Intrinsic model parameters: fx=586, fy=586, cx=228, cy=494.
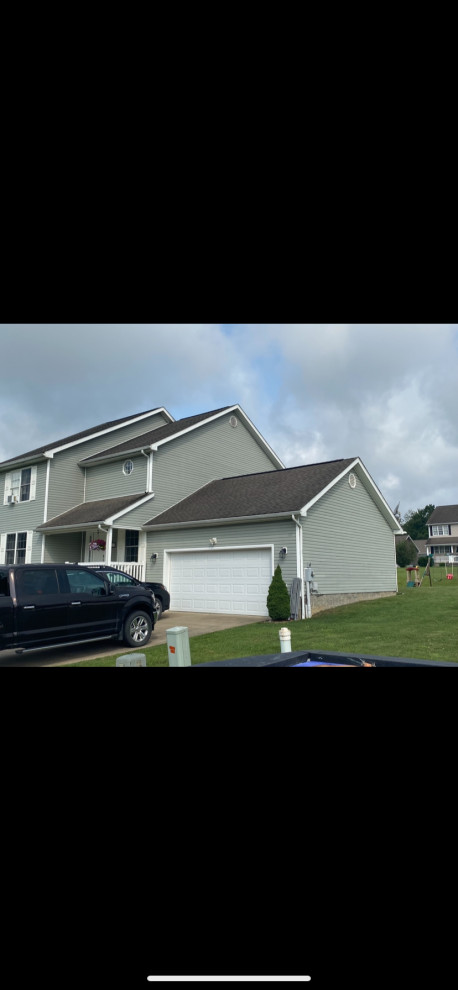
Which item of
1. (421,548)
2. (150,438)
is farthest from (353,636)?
(421,548)

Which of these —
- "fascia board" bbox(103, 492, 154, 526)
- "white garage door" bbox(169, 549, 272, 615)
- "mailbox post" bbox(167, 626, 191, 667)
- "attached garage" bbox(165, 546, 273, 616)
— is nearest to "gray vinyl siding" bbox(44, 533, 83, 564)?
"fascia board" bbox(103, 492, 154, 526)

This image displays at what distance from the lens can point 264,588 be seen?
14023 millimetres

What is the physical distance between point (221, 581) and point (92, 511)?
4.71 metres

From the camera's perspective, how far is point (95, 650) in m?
9.48

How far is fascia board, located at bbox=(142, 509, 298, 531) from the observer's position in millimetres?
13923

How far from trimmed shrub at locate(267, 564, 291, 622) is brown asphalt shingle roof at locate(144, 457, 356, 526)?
1793 millimetres

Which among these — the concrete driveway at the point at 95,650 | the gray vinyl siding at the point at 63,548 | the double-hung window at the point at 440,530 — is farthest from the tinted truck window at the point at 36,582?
the double-hung window at the point at 440,530

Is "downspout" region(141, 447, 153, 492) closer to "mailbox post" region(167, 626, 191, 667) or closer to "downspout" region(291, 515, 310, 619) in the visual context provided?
"downspout" region(291, 515, 310, 619)

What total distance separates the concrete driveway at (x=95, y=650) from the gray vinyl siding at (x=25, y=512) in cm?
732

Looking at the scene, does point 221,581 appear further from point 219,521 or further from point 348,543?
point 348,543

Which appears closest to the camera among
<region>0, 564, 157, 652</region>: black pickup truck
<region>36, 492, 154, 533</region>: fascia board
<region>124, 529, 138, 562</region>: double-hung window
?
<region>0, 564, 157, 652</region>: black pickup truck
